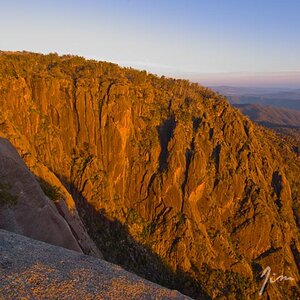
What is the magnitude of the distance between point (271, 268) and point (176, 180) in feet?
117

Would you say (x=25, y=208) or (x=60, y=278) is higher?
(x=60, y=278)

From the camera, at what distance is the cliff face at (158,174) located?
236ft

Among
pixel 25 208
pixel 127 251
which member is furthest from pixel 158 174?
pixel 25 208

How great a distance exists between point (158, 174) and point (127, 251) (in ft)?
82.8

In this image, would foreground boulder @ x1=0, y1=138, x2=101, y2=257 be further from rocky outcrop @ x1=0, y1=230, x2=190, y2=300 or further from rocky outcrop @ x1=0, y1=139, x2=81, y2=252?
rocky outcrop @ x1=0, y1=230, x2=190, y2=300

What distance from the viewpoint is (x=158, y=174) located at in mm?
89562

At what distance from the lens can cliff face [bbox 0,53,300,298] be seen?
236ft

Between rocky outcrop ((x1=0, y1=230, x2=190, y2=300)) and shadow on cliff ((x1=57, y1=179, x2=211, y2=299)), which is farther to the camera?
shadow on cliff ((x1=57, y1=179, x2=211, y2=299))

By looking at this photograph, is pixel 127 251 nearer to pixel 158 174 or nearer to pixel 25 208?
pixel 158 174

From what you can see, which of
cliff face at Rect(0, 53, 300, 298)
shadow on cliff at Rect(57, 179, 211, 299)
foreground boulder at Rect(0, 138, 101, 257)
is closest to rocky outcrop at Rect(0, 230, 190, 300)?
foreground boulder at Rect(0, 138, 101, 257)

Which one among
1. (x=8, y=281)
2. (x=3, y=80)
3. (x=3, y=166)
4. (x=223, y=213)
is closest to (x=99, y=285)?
(x=8, y=281)

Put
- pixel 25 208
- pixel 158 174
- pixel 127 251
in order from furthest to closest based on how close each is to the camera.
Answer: pixel 158 174 → pixel 127 251 → pixel 25 208

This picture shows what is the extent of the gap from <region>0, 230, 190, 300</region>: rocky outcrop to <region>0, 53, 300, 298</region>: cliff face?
153ft

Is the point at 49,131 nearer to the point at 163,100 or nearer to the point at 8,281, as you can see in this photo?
the point at 163,100
